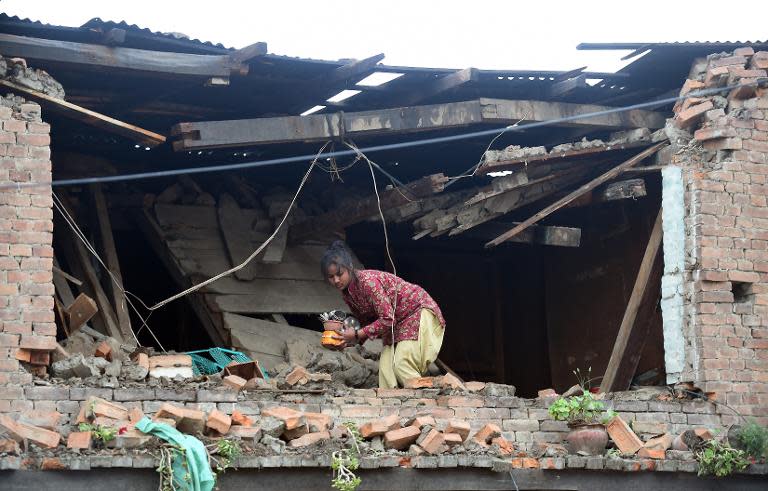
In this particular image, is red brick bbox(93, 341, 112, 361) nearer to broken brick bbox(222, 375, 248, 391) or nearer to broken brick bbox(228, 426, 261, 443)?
broken brick bbox(222, 375, 248, 391)

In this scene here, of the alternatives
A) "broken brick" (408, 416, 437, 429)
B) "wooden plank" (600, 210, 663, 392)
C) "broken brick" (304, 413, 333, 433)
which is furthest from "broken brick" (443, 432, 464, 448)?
"wooden plank" (600, 210, 663, 392)

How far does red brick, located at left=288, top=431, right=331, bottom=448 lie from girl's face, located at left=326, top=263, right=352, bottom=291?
1.54 metres

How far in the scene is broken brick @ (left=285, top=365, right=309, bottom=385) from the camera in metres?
9.48

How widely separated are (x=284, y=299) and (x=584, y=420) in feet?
10.6

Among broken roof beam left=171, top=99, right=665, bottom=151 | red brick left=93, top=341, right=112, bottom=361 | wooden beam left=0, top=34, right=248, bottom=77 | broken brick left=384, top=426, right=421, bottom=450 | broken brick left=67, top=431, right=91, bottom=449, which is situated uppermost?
wooden beam left=0, top=34, right=248, bottom=77

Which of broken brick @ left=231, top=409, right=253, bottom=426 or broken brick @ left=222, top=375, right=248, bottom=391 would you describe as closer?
broken brick @ left=231, top=409, right=253, bottom=426

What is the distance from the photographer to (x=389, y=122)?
10453mm

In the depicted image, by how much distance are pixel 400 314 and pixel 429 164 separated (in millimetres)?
2658

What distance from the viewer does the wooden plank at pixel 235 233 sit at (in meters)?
11.7

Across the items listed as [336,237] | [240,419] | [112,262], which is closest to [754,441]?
[240,419]

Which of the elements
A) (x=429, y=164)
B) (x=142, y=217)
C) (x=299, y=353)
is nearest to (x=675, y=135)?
(x=429, y=164)

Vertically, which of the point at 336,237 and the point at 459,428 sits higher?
the point at 336,237

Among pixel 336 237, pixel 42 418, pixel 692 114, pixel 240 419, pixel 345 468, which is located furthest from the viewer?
pixel 336 237

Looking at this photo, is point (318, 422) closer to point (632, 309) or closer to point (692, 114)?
point (632, 309)
